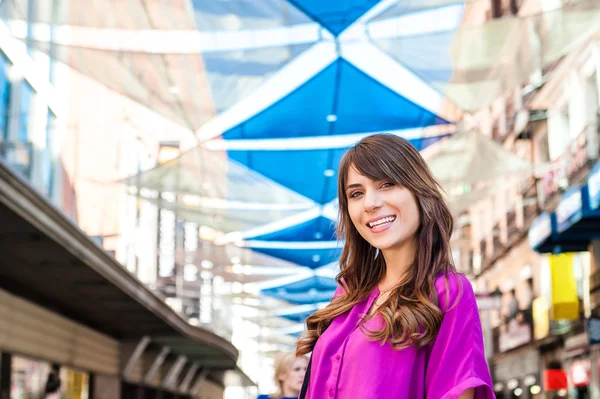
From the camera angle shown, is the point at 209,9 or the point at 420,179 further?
the point at 209,9

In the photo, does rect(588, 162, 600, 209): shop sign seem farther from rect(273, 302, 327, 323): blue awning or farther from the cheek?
rect(273, 302, 327, 323): blue awning

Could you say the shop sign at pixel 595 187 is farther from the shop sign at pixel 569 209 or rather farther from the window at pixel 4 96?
the window at pixel 4 96

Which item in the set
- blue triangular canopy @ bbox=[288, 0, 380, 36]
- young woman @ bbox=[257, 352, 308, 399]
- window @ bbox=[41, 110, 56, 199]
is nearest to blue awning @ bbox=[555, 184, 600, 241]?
blue triangular canopy @ bbox=[288, 0, 380, 36]

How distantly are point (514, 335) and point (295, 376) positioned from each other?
1045 inches

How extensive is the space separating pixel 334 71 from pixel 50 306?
297 inches

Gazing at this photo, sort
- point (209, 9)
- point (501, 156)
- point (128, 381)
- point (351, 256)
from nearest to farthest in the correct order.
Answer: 1. point (351, 256)
2. point (209, 9)
3. point (501, 156)
4. point (128, 381)

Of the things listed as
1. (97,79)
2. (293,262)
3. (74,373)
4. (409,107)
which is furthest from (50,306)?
(293,262)

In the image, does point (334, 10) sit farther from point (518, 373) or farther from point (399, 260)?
point (518, 373)

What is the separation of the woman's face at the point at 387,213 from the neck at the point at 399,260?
1 cm

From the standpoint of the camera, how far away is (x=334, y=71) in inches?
559

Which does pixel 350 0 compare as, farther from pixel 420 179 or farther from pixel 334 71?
pixel 420 179

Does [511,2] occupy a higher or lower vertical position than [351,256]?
higher

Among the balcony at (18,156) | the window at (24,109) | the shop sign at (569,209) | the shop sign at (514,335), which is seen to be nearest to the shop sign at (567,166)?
the shop sign at (569,209)

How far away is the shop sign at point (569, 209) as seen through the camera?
16.1 metres
